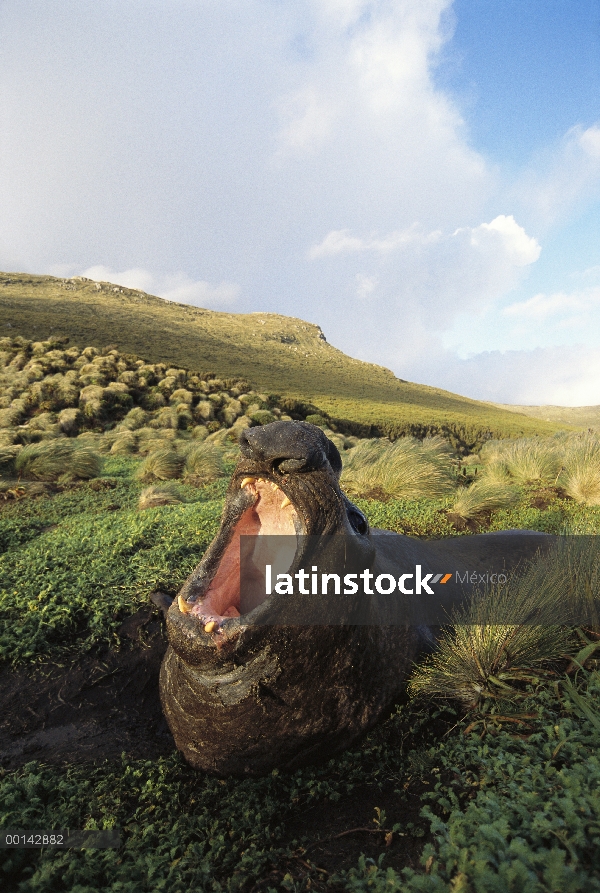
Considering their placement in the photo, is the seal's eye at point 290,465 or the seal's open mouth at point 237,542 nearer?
the seal's eye at point 290,465

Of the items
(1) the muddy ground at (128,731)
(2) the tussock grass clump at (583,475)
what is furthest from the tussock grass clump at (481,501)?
(1) the muddy ground at (128,731)

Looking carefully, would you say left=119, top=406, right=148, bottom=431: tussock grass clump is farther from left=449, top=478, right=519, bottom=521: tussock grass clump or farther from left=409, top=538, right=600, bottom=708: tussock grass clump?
left=409, top=538, right=600, bottom=708: tussock grass clump

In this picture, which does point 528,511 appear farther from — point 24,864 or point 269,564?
point 24,864

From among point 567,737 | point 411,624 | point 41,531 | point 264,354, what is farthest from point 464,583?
point 264,354

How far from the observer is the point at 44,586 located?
17.1ft

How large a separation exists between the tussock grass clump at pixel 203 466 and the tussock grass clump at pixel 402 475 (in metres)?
3.27

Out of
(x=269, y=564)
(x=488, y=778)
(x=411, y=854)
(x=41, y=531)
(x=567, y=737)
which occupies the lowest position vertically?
(x=41, y=531)

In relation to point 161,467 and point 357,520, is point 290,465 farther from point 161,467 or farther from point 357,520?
point 161,467

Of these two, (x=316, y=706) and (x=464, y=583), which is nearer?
(x=316, y=706)

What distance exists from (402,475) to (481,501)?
2.35 meters

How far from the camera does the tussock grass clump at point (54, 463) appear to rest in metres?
12.3

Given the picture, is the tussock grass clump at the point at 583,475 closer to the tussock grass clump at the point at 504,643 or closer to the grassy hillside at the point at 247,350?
the tussock grass clump at the point at 504,643

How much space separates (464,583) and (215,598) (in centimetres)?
265

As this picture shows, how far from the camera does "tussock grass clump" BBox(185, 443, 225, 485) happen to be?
12758 millimetres
